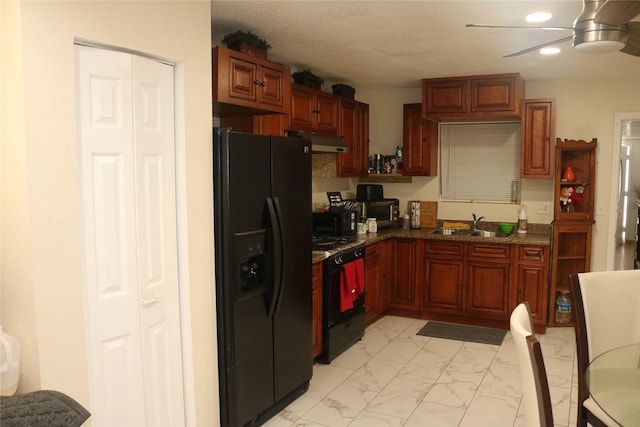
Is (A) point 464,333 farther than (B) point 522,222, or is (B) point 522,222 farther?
(B) point 522,222

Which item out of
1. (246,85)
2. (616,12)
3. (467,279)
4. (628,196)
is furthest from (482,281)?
(628,196)

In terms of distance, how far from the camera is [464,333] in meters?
4.91

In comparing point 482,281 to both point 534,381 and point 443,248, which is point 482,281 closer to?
point 443,248

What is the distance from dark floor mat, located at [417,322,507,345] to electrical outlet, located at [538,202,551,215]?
1324 mm

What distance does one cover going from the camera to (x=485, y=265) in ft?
16.4

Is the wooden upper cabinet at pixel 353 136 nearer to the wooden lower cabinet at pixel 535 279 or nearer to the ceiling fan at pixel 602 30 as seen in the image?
the wooden lower cabinet at pixel 535 279

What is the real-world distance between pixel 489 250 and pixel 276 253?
107 inches

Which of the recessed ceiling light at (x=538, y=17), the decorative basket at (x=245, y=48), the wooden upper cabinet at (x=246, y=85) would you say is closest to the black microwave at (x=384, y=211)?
the wooden upper cabinet at (x=246, y=85)

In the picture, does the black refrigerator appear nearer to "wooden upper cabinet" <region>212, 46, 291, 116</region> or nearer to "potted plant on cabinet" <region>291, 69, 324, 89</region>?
"wooden upper cabinet" <region>212, 46, 291, 116</region>

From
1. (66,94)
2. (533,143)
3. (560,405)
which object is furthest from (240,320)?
(533,143)

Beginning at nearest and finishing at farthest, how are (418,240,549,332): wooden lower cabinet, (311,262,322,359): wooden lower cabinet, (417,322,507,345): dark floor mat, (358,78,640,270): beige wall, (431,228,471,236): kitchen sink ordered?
(311,262,322,359): wooden lower cabinet
(417,322,507,345): dark floor mat
(418,240,549,332): wooden lower cabinet
(358,78,640,270): beige wall
(431,228,471,236): kitchen sink

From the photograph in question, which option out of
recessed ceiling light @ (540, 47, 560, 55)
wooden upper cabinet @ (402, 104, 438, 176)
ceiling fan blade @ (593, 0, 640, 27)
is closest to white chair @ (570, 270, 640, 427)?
ceiling fan blade @ (593, 0, 640, 27)

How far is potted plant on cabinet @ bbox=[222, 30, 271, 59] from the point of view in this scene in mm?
3309

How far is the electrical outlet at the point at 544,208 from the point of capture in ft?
17.5
